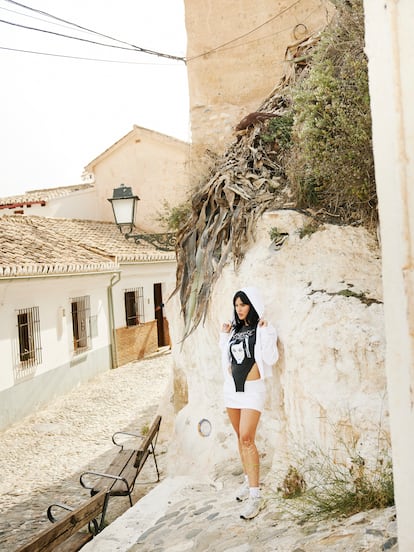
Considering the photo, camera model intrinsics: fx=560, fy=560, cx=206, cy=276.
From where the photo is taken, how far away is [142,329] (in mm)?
18484

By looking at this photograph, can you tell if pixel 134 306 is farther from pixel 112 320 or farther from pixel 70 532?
pixel 70 532

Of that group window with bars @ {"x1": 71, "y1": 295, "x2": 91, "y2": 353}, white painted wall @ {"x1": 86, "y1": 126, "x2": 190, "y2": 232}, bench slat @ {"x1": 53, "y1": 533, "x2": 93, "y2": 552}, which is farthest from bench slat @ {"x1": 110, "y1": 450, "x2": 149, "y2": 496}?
white painted wall @ {"x1": 86, "y1": 126, "x2": 190, "y2": 232}

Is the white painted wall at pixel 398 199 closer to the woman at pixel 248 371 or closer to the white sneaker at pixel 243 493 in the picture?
the woman at pixel 248 371

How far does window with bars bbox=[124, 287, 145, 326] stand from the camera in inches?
717

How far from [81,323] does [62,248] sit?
2.17 metres

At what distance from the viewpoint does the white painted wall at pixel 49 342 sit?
11.8 meters

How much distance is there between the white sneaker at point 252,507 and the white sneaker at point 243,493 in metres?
0.31

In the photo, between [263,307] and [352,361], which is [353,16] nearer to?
[263,307]

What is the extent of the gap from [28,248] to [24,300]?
198 centimetres

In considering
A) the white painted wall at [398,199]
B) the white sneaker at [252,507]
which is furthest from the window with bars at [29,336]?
the white painted wall at [398,199]

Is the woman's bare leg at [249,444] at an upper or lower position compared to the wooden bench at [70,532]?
upper

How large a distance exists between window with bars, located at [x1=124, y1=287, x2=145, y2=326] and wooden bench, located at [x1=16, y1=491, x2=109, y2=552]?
41.0 ft

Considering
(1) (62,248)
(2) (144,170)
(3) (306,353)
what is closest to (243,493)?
(3) (306,353)

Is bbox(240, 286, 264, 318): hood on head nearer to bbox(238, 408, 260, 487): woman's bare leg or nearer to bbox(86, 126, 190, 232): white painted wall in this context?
bbox(238, 408, 260, 487): woman's bare leg
